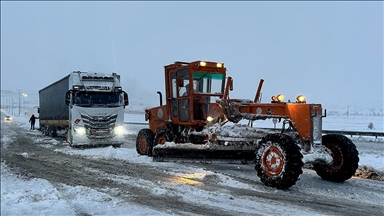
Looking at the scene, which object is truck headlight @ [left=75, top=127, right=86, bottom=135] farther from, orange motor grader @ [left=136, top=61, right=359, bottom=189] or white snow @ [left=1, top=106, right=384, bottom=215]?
white snow @ [left=1, top=106, right=384, bottom=215]

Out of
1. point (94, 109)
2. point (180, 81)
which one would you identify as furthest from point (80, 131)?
point (180, 81)

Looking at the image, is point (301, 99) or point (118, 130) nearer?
point (301, 99)

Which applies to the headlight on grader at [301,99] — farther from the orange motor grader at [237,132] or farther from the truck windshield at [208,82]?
the truck windshield at [208,82]

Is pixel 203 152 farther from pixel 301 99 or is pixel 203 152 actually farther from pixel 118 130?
pixel 118 130

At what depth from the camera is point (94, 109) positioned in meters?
14.6

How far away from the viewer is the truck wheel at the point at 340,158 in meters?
7.06

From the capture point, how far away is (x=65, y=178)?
8.02 metres

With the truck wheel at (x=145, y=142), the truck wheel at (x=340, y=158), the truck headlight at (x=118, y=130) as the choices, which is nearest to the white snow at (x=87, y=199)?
the truck wheel at (x=340, y=158)

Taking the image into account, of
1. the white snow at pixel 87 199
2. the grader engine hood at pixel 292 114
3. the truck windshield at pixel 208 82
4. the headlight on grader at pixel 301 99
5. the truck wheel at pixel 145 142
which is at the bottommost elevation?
the white snow at pixel 87 199

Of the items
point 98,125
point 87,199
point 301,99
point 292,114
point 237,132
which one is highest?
point 301,99

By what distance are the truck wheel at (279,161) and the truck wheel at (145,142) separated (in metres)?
5.11

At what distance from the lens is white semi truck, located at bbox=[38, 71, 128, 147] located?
14438 millimetres

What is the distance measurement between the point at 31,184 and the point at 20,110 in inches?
2954

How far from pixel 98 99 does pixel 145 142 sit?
173 inches
